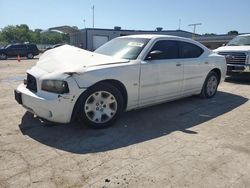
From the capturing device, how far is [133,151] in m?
3.87

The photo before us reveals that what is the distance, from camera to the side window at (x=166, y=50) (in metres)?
5.41

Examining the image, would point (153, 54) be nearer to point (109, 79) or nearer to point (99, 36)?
point (109, 79)

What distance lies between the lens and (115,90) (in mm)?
4746


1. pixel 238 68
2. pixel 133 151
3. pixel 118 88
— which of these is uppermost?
pixel 238 68

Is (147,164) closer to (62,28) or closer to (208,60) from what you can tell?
(208,60)

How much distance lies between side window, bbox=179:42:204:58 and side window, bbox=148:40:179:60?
198 mm

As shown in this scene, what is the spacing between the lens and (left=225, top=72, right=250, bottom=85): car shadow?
→ 33.1 ft

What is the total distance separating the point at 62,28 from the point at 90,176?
3691 centimetres

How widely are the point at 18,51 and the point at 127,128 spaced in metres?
27.3

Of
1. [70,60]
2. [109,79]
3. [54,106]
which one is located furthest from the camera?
[70,60]

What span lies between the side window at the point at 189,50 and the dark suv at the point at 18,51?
25.7 metres

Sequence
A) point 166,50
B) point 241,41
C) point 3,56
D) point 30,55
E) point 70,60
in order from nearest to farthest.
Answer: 1. point 70,60
2. point 166,50
3. point 241,41
4. point 3,56
5. point 30,55

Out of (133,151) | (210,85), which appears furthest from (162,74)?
(210,85)

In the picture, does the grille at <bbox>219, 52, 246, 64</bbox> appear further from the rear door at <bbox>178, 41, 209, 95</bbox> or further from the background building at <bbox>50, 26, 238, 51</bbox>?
the background building at <bbox>50, 26, 238, 51</bbox>
